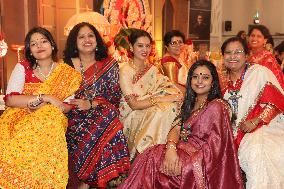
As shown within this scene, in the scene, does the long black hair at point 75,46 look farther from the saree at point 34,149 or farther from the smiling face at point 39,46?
the saree at point 34,149

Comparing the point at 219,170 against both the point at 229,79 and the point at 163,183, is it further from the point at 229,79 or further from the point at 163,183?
the point at 229,79

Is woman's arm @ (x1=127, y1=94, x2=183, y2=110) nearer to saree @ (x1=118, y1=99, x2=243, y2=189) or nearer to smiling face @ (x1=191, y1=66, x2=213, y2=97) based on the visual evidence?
smiling face @ (x1=191, y1=66, x2=213, y2=97)

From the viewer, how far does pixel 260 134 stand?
2.98 m

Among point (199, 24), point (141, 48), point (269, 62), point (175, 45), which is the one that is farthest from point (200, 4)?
point (141, 48)

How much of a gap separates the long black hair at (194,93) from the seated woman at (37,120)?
85 cm

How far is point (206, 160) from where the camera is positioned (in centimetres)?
267

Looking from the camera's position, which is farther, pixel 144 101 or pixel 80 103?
pixel 144 101

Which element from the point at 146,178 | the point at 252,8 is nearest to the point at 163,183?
the point at 146,178

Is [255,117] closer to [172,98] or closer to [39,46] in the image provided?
[172,98]

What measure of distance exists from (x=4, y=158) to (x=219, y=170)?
1.42 m

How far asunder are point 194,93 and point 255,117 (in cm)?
51

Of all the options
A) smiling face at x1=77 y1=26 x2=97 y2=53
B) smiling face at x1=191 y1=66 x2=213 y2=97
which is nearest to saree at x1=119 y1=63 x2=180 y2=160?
smiling face at x1=77 y1=26 x2=97 y2=53

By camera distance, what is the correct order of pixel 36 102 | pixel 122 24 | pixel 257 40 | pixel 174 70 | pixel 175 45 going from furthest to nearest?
pixel 122 24, pixel 175 45, pixel 174 70, pixel 257 40, pixel 36 102

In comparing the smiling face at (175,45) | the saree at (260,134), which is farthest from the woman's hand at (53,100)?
the smiling face at (175,45)
